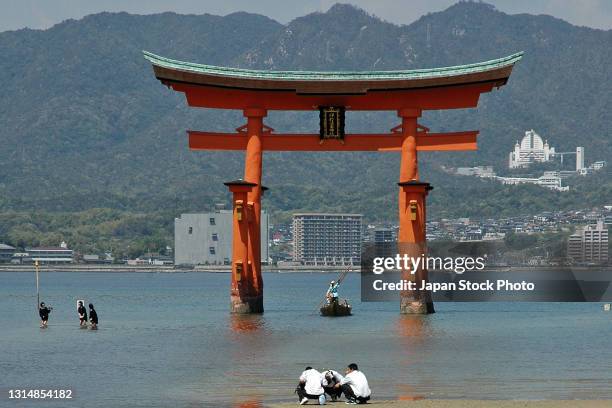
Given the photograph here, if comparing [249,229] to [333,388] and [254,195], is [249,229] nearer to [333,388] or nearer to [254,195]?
[254,195]

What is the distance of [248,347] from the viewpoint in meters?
46.8

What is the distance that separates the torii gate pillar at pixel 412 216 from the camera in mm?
55875

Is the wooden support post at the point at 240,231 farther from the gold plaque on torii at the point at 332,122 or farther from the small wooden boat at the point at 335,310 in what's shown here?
the small wooden boat at the point at 335,310

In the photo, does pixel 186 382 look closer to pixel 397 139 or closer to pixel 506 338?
pixel 506 338

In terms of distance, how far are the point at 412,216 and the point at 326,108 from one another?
6.54 meters

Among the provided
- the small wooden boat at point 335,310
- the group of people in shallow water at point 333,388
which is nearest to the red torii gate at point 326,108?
the small wooden boat at point 335,310

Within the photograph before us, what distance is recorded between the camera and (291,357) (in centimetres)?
4347

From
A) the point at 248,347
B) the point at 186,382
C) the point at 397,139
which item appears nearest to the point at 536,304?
the point at 397,139

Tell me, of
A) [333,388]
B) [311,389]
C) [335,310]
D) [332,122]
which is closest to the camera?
[311,389]

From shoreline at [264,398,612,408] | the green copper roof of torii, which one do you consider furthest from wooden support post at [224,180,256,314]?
shoreline at [264,398,612,408]

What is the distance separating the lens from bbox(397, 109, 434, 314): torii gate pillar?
2200 inches

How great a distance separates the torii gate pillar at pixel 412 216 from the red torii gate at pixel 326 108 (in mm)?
43

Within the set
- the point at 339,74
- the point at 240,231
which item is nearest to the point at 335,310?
the point at 240,231

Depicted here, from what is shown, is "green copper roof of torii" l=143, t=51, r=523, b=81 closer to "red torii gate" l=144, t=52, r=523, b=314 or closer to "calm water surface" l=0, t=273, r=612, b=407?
"red torii gate" l=144, t=52, r=523, b=314
